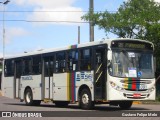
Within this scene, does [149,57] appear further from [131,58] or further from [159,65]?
[159,65]

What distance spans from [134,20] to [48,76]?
10.5 metres

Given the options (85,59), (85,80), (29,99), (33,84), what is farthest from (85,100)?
(29,99)

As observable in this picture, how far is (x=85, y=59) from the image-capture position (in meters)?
20.6

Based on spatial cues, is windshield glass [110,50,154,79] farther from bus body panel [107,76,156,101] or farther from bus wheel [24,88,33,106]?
bus wheel [24,88,33,106]

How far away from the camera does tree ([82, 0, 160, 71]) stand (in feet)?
104

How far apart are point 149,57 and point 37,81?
282 inches

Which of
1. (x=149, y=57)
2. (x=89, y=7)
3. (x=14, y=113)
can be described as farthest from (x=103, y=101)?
(x=89, y=7)

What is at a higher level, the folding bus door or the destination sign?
the destination sign

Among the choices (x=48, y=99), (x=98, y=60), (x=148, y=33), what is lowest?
(x=48, y=99)

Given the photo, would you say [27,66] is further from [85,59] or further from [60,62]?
[85,59]

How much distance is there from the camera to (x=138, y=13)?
109ft

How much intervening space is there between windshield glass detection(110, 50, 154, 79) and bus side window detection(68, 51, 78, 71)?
8.31 feet

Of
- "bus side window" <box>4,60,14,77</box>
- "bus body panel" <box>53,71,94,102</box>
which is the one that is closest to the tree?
"bus side window" <box>4,60,14,77</box>

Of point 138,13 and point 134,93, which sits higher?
point 138,13
